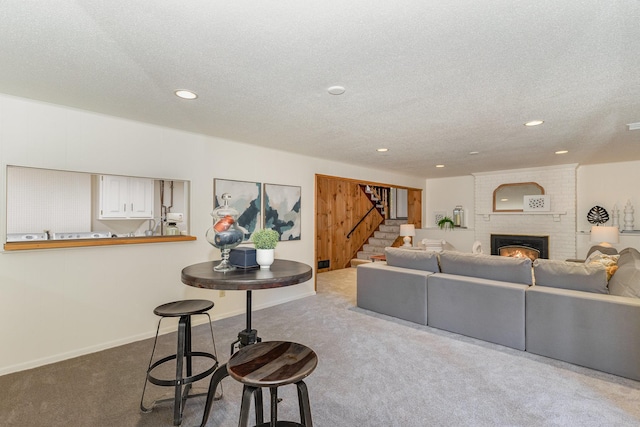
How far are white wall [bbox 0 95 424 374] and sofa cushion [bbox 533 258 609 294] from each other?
10.7ft

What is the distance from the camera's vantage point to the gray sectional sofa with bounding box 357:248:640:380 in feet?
8.41

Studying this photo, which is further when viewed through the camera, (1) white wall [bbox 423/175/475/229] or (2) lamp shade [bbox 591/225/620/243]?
(1) white wall [bbox 423/175/475/229]

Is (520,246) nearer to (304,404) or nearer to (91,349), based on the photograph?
(304,404)

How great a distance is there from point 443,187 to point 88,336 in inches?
293

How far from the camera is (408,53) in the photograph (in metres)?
1.80

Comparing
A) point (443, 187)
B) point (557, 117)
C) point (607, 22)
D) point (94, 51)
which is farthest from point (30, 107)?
point (443, 187)

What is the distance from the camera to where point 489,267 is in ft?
11.1

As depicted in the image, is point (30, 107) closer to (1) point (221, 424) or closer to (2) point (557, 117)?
(1) point (221, 424)

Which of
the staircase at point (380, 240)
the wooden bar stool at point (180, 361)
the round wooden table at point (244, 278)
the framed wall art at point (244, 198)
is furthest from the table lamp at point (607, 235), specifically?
the wooden bar stool at point (180, 361)

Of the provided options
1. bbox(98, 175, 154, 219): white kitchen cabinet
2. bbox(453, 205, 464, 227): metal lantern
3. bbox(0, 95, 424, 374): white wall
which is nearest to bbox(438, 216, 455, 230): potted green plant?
bbox(453, 205, 464, 227): metal lantern

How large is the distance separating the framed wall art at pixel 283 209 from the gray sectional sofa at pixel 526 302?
1442 millimetres

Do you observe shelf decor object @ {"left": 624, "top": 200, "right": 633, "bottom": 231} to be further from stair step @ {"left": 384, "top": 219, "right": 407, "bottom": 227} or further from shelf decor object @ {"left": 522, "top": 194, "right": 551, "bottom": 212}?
stair step @ {"left": 384, "top": 219, "right": 407, "bottom": 227}

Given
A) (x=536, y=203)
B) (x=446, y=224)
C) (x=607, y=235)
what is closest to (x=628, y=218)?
(x=607, y=235)

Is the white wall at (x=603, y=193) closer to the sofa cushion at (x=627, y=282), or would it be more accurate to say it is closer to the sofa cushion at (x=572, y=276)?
the sofa cushion at (x=627, y=282)
